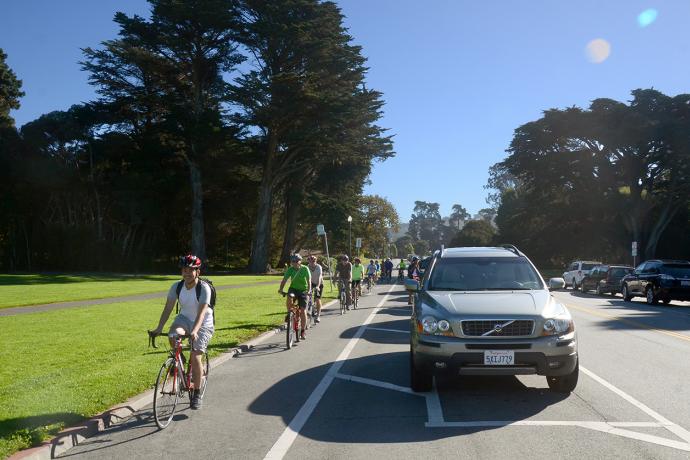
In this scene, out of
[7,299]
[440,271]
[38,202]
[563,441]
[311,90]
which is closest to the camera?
[563,441]

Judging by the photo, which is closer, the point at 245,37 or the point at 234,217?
the point at 245,37

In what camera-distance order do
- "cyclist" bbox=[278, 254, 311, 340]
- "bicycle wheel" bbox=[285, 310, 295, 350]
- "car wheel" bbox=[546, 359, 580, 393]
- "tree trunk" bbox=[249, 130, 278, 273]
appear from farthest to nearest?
"tree trunk" bbox=[249, 130, 278, 273], "cyclist" bbox=[278, 254, 311, 340], "bicycle wheel" bbox=[285, 310, 295, 350], "car wheel" bbox=[546, 359, 580, 393]

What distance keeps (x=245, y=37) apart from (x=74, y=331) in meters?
34.3

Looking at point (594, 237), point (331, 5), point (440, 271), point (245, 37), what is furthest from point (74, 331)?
point (594, 237)

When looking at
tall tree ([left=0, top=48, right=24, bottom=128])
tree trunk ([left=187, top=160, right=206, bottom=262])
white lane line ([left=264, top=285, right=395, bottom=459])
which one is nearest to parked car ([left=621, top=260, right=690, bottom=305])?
white lane line ([left=264, top=285, right=395, bottom=459])

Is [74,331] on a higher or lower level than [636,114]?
lower

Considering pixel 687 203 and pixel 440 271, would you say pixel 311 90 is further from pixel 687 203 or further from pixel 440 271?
pixel 440 271

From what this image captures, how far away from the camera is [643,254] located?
180 ft

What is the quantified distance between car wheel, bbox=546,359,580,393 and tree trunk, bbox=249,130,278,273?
140 feet

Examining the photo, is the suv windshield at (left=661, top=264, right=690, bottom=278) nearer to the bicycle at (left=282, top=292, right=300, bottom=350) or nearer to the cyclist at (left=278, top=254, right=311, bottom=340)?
the cyclist at (left=278, top=254, right=311, bottom=340)

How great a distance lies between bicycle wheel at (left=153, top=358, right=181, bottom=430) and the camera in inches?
259

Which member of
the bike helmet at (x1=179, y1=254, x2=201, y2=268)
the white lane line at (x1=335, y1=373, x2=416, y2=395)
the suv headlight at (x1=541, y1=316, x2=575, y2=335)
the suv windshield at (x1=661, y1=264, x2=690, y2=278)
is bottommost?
the white lane line at (x1=335, y1=373, x2=416, y2=395)

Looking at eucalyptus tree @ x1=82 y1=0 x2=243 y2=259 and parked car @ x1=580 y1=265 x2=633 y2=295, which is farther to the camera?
eucalyptus tree @ x1=82 y1=0 x2=243 y2=259

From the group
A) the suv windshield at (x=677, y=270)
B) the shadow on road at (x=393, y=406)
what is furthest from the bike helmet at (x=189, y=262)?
the suv windshield at (x=677, y=270)
